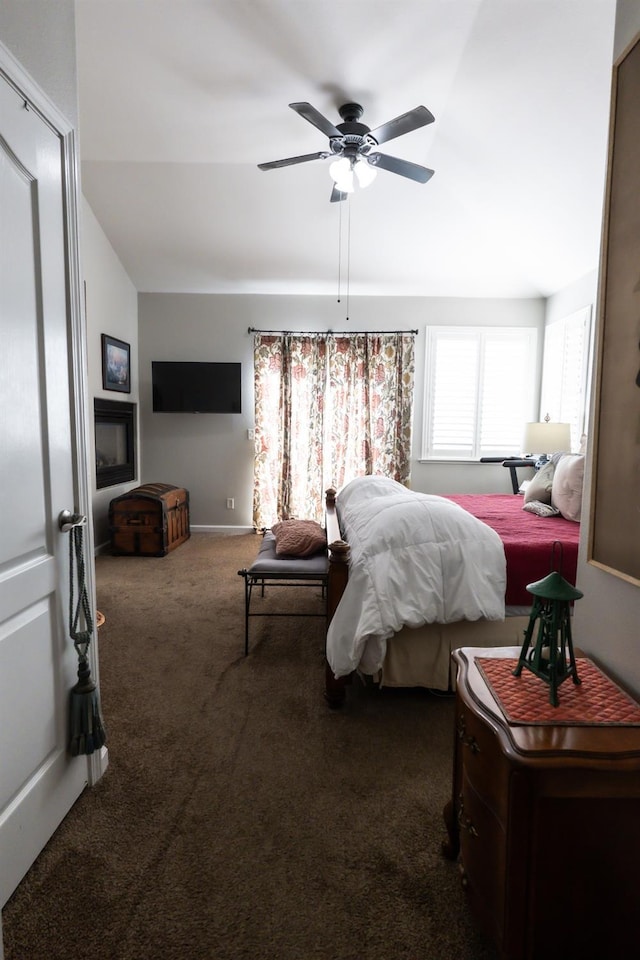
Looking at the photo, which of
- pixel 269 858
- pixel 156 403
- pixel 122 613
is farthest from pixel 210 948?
pixel 156 403

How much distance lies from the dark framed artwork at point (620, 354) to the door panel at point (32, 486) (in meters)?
1.58

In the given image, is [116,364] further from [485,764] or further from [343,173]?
[485,764]

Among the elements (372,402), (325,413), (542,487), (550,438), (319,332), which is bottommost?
(542,487)

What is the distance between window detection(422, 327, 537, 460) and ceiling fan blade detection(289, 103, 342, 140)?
2986 mm

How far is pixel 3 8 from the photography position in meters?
1.26

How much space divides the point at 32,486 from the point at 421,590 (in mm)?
1513

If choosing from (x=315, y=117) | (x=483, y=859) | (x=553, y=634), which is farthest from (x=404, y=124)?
(x=483, y=859)

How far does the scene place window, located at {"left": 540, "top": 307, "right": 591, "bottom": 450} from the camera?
14.5 feet

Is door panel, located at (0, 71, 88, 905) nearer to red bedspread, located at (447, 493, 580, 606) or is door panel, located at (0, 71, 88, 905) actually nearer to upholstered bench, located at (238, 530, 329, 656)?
upholstered bench, located at (238, 530, 329, 656)

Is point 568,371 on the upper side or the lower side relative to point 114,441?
upper

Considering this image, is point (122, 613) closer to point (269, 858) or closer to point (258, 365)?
point (269, 858)

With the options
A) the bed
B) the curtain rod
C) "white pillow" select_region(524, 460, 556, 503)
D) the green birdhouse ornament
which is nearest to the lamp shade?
"white pillow" select_region(524, 460, 556, 503)

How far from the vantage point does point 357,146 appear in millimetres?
2898

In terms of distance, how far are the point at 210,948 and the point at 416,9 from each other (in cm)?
386
